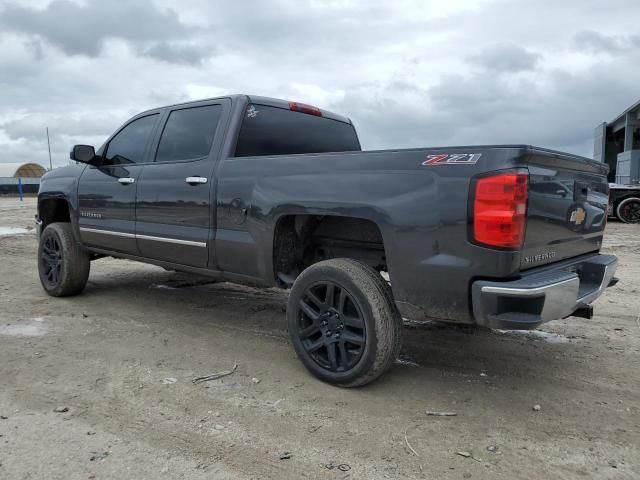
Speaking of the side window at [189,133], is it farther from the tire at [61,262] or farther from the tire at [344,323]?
the tire at [61,262]

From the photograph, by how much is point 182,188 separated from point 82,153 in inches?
61.1

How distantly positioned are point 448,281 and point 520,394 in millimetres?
1050

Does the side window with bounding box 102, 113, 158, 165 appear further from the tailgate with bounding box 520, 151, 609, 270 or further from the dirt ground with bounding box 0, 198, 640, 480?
the tailgate with bounding box 520, 151, 609, 270

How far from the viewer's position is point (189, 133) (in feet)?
14.9

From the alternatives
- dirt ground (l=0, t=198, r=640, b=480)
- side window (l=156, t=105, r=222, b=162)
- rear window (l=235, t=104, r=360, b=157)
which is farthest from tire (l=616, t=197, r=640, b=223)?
side window (l=156, t=105, r=222, b=162)

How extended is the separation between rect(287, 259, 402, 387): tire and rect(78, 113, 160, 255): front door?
218 cm

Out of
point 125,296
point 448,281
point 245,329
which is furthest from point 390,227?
point 125,296

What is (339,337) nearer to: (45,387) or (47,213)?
(45,387)

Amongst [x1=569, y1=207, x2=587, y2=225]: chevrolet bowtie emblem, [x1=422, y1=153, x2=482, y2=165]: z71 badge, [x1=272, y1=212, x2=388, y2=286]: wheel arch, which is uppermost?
[x1=422, y1=153, x2=482, y2=165]: z71 badge

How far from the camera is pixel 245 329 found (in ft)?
15.3

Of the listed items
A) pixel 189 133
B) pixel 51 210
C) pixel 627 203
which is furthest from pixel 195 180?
pixel 627 203

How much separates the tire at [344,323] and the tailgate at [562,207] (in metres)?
0.87

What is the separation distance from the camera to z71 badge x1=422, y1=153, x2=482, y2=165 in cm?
273

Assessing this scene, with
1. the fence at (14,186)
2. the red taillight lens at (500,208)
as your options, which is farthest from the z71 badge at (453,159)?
the fence at (14,186)
